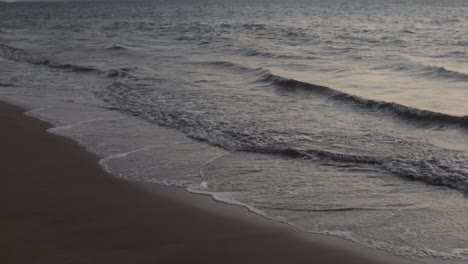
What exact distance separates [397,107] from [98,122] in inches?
202

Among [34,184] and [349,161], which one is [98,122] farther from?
[349,161]

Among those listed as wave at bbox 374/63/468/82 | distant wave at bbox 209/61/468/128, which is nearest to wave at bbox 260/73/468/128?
distant wave at bbox 209/61/468/128

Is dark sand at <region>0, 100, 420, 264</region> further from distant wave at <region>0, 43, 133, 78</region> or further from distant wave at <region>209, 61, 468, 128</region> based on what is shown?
distant wave at <region>0, 43, 133, 78</region>

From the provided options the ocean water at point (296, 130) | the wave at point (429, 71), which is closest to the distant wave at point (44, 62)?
the ocean water at point (296, 130)

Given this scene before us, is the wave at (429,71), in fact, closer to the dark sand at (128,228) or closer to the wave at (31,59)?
the wave at (31,59)

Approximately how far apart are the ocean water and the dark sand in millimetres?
278

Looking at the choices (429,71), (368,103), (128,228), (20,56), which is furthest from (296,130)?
(20,56)

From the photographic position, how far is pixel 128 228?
4.36m

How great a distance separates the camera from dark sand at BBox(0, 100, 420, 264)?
3.89 metres

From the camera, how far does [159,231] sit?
4332mm

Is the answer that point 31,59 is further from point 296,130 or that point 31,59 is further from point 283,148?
point 283,148

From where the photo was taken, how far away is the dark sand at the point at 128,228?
389 cm

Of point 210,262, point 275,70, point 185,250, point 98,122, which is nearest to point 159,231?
point 185,250

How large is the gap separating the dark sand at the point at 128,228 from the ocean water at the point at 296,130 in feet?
0.91
